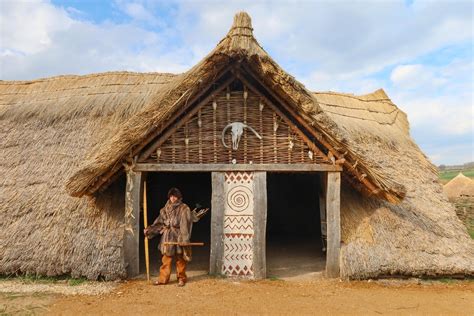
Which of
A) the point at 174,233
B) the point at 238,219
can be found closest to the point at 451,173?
the point at 238,219

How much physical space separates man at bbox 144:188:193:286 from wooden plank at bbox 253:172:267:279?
1.13 meters

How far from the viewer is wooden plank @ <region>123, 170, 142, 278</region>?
269 inches

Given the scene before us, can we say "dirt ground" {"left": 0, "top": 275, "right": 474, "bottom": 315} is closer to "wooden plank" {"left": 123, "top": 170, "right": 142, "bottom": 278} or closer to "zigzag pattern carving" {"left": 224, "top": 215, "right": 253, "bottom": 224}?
"wooden plank" {"left": 123, "top": 170, "right": 142, "bottom": 278}

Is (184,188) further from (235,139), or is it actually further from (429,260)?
(429,260)

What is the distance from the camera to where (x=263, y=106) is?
23.6ft

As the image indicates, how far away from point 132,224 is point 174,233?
2.55 ft

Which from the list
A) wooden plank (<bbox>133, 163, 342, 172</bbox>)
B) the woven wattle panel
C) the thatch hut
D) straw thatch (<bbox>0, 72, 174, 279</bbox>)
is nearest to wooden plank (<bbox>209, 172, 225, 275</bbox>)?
the thatch hut

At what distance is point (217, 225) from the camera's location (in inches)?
277

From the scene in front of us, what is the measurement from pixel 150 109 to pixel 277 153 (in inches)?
89.4

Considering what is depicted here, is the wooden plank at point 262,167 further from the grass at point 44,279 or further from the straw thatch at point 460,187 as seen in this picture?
the straw thatch at point 460,187

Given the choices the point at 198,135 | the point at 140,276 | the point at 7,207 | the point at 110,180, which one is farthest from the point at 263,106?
the point at 7,207

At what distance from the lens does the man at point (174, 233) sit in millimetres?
6574

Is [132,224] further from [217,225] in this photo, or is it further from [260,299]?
[260,299]

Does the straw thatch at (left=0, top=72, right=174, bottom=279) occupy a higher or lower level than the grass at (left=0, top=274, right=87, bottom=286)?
higher
